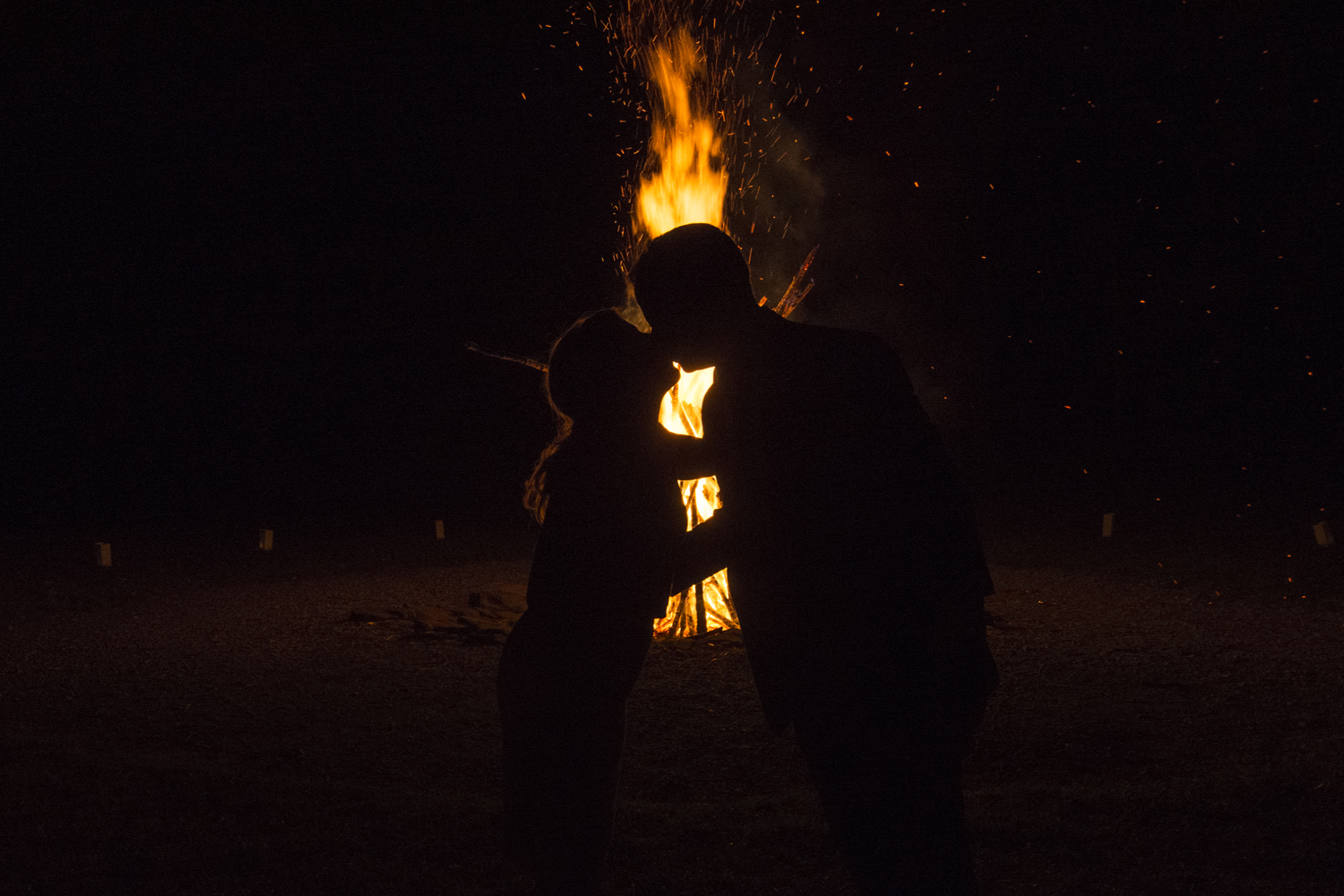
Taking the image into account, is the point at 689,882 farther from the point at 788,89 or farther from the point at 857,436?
the point at 788,89

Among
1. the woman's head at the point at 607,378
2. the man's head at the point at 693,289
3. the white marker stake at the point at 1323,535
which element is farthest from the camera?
the white marker stake at the point at 1323,535

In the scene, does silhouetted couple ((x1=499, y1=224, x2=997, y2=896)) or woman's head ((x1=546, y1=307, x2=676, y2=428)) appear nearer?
silhouetted couple ((x1=499, y1=224, x2=997, y2=896))

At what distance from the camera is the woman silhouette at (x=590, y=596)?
2.33 m

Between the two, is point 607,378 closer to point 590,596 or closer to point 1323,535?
point 590,596

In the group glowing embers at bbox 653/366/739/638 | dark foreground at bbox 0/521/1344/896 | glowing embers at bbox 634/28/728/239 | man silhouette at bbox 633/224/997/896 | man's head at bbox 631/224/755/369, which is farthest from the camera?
glowing embers at bbox 653/366/739/638

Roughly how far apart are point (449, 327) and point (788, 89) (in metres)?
9.63

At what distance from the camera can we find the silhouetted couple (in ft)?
7.04

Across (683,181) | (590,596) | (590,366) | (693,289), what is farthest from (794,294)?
(590,596)

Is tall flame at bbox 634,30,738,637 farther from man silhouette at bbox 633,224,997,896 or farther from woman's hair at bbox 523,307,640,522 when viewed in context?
man silhouette at bbox 633,224,997,896

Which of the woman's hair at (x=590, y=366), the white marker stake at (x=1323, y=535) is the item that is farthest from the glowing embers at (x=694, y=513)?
the white marker stake at (x=1323, y=535)

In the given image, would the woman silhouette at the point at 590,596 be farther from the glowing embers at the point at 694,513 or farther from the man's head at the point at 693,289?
the glowing embers at the point at 694,513

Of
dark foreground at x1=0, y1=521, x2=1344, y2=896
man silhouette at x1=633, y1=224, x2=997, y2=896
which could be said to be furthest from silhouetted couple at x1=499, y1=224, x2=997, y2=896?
dark foreground at x1=0, y1=521, x2=1344, y2=896

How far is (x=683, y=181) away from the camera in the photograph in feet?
25.0

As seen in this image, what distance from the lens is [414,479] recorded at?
22.3 metres
